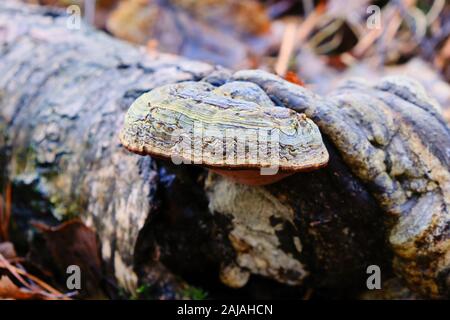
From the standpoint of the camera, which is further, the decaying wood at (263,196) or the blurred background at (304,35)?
the blurred background at (304,35)

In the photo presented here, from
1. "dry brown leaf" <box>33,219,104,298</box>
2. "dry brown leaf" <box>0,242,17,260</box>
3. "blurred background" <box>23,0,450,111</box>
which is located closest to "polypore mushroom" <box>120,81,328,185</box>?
"dry brown leaf" <box>33,219,104,298</box>

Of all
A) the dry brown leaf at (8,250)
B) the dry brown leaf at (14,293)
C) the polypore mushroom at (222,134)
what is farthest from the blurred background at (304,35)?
the polypore mushroom at (222,134)

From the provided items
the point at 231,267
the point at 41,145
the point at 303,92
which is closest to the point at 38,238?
the point at 41,145

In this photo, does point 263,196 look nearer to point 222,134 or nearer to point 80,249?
point 222,134

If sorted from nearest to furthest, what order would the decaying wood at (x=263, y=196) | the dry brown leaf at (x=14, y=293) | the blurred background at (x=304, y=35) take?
the decaying wood at (x=263, y=196)
the dry brown leaf at (x=14, y=293)
the blurred background at (x=304, y=35)

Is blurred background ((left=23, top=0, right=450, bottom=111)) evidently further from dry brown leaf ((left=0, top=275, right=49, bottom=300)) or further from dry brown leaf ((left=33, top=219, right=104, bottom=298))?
dry brown leaf ((left=0, top=275, right=49, bottom=300))

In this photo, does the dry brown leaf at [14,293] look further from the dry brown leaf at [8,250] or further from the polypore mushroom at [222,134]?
the polypore mushroom at [222,134]
